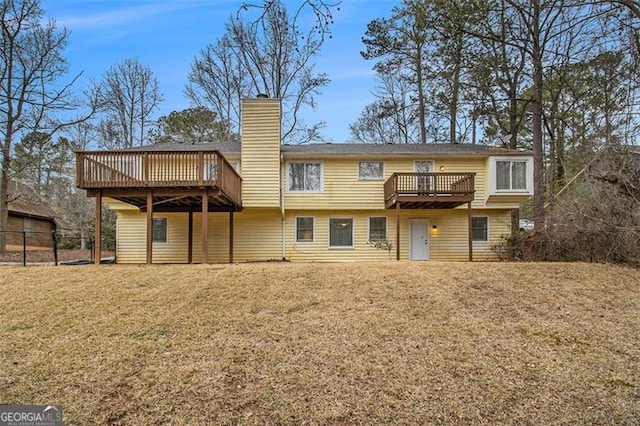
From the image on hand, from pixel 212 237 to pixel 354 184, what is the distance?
6.33m

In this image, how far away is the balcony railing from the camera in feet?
36.2

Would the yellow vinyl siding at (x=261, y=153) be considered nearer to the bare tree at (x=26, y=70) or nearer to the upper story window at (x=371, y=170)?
the upper story window at (x=371, y=170)

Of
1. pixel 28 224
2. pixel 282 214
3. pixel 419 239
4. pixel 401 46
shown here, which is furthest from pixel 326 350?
pixel 28 224

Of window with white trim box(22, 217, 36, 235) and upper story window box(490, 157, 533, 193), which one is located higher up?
upper story window box(490, 157, 533, 193)

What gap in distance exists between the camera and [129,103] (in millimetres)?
24859

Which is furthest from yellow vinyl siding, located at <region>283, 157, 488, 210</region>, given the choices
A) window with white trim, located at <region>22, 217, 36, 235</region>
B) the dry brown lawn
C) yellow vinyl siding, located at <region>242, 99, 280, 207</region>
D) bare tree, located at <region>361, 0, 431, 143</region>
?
window with white trim, located at <region>22, 217, 36, 235</region>

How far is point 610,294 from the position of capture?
684cm

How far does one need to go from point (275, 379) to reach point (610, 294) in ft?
21.0

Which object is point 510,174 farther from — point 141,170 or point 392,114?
point 141,170

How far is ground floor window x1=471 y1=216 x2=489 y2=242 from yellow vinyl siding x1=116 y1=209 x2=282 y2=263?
8.32 metres

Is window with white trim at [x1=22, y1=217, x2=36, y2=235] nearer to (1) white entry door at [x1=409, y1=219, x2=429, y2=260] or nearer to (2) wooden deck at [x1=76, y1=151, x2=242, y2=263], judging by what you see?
(2) wooden deck at [x1=76, y1=151, x2=242, y2=263]

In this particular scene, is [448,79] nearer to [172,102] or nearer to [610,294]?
[610,294]

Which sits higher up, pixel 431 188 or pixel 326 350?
pixel 431 188

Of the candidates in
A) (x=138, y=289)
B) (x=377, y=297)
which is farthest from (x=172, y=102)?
(x=377, y=297)
